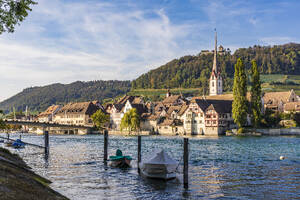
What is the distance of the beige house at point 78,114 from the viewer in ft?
584

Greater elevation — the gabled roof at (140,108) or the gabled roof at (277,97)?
the gabled roof at (277,97)

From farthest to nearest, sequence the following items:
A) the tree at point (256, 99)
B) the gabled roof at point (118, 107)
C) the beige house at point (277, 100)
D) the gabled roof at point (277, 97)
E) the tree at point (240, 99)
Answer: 1. the gabled roof at point (118, 107)
2. the gabled roof at point (277, 97)
3. the beige house at point (277, 100)
4. the tree at point (256, 99)
5. the tree at point (240, 99)

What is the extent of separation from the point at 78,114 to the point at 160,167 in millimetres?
157482

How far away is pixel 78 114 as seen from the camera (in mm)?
181625

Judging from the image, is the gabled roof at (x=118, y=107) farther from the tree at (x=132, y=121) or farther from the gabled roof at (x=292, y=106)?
the gabled roof at (x=292, y=106)

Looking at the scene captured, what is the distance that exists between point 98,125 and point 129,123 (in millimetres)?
25106

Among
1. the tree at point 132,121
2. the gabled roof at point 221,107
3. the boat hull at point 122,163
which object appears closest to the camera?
the boat hull at point 122,163

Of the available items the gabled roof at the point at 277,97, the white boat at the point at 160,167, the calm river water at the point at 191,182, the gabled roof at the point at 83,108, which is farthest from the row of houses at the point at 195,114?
the white boat at the point at 160,167

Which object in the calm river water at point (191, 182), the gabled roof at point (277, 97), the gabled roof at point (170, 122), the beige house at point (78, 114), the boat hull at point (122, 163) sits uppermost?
the gabled roof at point (277, 97)

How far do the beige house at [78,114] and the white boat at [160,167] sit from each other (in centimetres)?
14779

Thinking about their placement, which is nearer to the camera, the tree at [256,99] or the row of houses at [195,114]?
the tree at [256,99]

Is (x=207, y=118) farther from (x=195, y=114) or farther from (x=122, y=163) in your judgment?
(x=122, y=163)

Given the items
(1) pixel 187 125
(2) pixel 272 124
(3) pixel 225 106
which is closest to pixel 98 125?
(1) pixel 187 125

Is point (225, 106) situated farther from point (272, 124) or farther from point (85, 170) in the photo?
point (85, 170)
